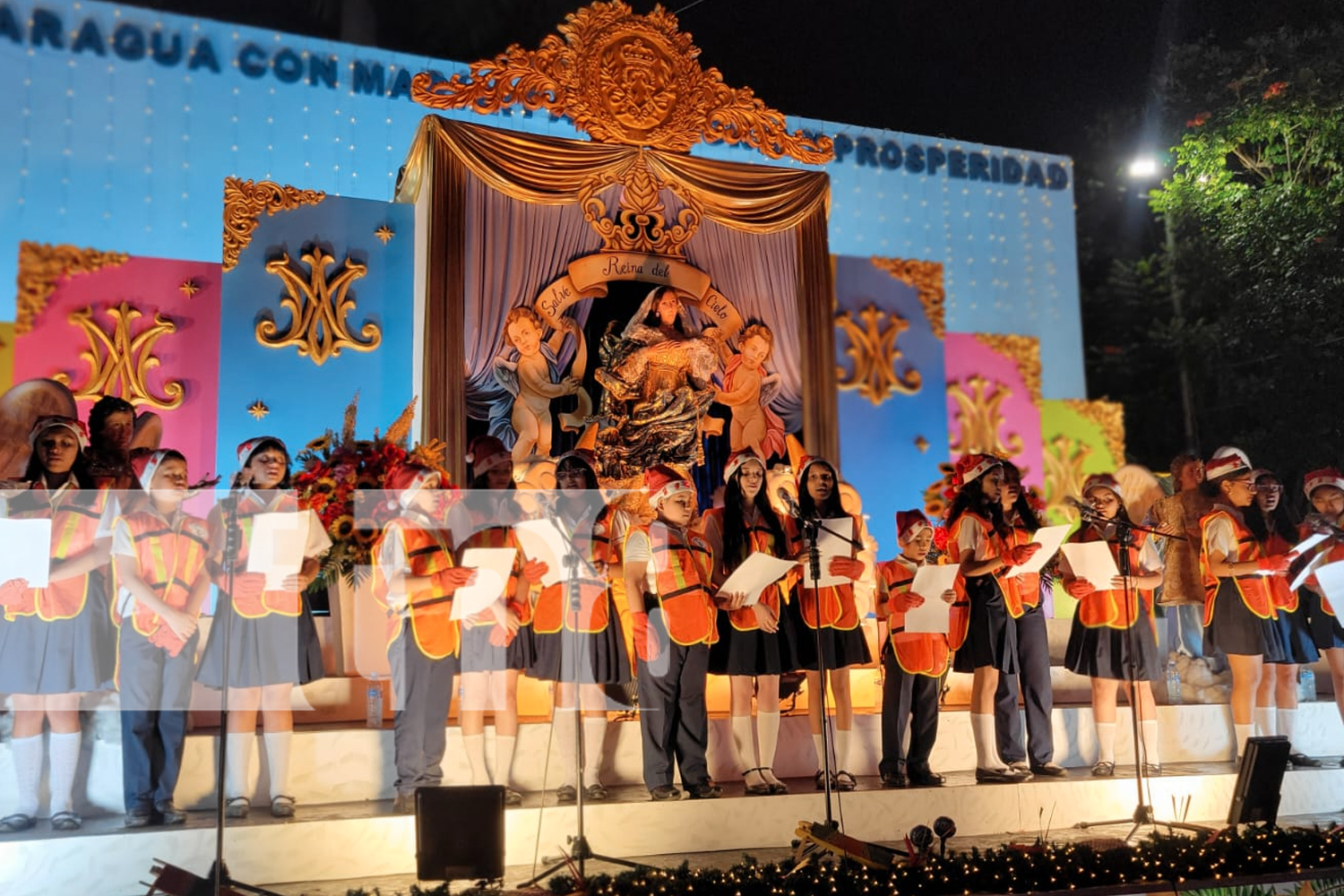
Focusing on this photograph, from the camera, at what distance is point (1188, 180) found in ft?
33.0

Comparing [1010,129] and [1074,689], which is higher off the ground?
[1010,129]

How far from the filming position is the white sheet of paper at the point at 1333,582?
620 centimetres

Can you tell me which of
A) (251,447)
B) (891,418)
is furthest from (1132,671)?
(251,447)

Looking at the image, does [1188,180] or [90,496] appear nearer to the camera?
[90,496]

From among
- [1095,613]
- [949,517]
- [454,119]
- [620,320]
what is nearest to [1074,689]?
[1095,613]

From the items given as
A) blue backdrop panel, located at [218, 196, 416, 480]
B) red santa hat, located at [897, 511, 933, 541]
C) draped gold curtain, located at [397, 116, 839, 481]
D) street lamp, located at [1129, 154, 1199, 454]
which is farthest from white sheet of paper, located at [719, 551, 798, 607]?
street lamp, located at [1129, 154, 1199, 454]

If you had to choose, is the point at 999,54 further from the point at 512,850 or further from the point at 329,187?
the point at 512,850

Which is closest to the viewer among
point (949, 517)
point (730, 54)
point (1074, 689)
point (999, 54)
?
point (949, 517)

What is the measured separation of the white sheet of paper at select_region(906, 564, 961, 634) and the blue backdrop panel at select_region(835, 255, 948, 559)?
7.92 ft

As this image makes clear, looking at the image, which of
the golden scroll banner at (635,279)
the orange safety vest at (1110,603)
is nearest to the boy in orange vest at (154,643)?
the golden scroll banner at (635,279)

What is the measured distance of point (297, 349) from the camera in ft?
23.4

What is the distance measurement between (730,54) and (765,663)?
172 inches

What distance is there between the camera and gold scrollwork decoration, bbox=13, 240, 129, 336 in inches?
261

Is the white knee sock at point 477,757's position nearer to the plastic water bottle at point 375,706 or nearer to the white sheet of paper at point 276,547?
the plastic water bottle at point 375,706
